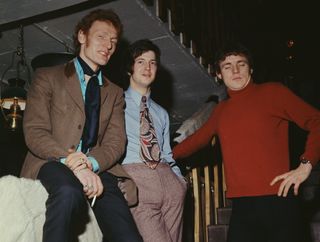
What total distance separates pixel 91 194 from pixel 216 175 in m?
2.59

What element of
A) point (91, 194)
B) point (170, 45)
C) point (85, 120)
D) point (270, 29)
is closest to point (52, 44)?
point (170, 45)

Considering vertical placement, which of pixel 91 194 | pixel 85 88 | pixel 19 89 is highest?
pixel 19 89

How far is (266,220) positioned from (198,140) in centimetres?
98

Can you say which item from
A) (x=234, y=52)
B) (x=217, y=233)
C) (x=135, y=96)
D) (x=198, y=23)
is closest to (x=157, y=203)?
(x=135, y=96)

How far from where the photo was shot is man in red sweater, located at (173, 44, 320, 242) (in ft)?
8.02

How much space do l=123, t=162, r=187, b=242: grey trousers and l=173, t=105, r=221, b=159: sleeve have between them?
45 centimetres

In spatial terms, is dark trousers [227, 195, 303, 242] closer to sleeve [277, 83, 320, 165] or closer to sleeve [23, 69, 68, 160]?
sleeve [277, 83, 320, 165]

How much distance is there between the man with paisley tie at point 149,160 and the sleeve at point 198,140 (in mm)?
238

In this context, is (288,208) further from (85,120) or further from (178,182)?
(85,120)

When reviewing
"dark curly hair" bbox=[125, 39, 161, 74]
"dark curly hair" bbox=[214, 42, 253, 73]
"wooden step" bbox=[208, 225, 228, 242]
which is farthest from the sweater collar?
"wooden step" bbox=[208, 225, 228, 242]

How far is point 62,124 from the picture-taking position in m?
2.27

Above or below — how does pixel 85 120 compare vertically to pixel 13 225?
above

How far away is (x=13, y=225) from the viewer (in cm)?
180

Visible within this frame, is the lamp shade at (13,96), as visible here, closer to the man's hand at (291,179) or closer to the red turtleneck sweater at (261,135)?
the red turtleneck sweater at (261,135)
